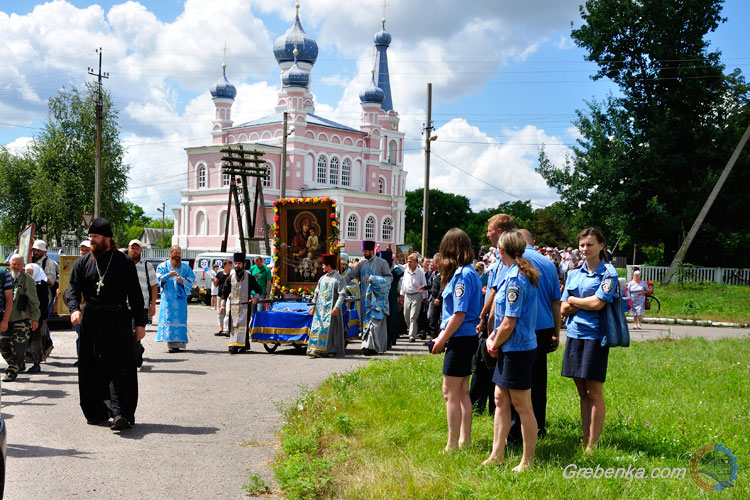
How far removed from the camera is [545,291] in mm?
6504

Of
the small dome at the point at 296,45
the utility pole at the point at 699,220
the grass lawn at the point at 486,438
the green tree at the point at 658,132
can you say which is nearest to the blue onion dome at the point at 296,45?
the small dome at the point at 296,45

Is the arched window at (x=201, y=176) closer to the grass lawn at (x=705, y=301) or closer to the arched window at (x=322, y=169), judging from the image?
the arched window at (x=322, y=169)

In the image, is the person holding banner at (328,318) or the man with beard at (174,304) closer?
the person holding banner at (328,318)

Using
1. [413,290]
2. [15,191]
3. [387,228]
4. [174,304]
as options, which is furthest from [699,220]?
[387,228]

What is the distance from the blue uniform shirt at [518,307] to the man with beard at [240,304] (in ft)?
31.3

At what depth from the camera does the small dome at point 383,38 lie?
3460 inches

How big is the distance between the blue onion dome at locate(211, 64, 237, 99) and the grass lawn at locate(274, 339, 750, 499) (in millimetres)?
72427

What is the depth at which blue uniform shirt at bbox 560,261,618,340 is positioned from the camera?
6133 millimetres

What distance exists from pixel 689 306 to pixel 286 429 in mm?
23093

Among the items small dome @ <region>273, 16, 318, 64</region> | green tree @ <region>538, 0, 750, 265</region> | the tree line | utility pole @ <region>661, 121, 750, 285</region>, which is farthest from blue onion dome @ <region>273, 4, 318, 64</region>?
utility pole @ <region>661, 121, 750, 285</region>

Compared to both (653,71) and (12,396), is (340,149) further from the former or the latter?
(12,396)

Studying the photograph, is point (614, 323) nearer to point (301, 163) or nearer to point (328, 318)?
point (328, 318)

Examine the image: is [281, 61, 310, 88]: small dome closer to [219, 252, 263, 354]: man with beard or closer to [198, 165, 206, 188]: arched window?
[198, 165, 206, 188]: arched window

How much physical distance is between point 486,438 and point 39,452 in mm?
3893
